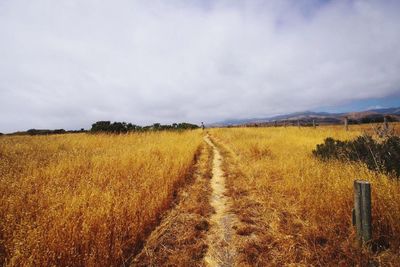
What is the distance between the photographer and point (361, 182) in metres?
3.14

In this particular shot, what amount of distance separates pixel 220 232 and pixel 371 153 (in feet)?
15.3

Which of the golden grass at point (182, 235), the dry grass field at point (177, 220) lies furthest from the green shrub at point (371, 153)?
the golden grass at point (182, 235)

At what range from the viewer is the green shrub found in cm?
543

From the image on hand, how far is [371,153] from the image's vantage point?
599 cm

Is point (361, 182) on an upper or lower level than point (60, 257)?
upper

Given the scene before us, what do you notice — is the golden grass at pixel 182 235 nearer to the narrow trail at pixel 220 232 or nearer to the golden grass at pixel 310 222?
the narrow trail at pixel 220 232

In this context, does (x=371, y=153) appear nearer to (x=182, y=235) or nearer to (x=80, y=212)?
(x=182, y=235)

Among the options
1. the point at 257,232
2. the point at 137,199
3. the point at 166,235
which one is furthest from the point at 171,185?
the point at 257,232

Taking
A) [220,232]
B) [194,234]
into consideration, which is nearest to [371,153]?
[220,232]

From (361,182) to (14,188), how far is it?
19.9 feet

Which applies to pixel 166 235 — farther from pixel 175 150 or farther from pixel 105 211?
pixel 175 150

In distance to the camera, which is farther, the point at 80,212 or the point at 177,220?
the point at 177,220

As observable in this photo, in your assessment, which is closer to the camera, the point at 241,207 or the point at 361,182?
the point at 361,182

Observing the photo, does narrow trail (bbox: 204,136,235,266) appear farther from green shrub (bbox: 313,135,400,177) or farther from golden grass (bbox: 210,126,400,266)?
green shrub (bbox: 313,135,400,177)
